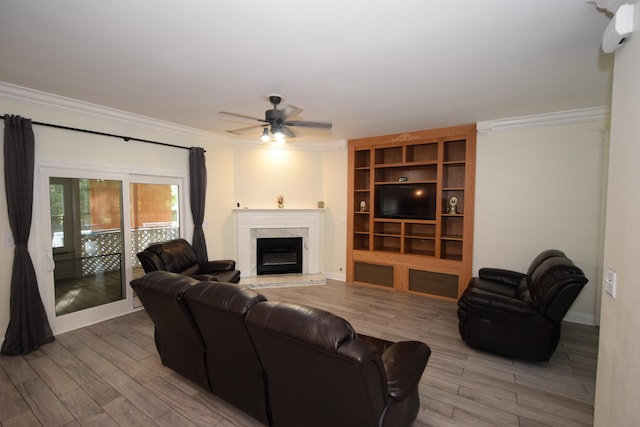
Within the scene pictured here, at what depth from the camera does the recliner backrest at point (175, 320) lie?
2115mm

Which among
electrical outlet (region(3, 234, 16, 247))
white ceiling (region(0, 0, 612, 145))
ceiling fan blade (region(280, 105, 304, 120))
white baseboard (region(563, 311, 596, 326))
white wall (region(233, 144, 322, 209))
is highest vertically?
white ceiling (region(0, 0, 612, 145))

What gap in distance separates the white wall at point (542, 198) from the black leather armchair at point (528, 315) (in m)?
1.21

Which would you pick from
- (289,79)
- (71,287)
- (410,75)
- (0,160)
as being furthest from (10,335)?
(410,75)

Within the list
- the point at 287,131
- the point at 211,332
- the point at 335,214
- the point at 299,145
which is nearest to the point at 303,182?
the point at 299,145

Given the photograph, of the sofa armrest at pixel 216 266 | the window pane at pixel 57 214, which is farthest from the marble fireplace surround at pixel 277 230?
the window pane at pixel 57 214

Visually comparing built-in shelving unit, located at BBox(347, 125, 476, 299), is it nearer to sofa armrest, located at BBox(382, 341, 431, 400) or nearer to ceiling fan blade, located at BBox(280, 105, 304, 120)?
ceiling fan blade, located at BBox(280, 105, 304, 120)

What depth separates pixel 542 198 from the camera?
4.10m

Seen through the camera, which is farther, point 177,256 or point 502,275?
point 177,256

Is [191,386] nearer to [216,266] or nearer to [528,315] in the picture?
[216,266]

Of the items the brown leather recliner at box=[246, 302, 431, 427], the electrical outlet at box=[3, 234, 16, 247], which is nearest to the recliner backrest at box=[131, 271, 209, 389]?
the brown leather recliner at box=[246, 302, 431, 427]

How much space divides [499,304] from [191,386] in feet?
9.92

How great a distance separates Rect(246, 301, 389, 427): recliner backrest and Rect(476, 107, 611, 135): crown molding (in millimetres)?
4222

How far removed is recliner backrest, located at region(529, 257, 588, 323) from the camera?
260 cm

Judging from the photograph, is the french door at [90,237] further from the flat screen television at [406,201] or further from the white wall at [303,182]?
the flat screen television at [406,201]
